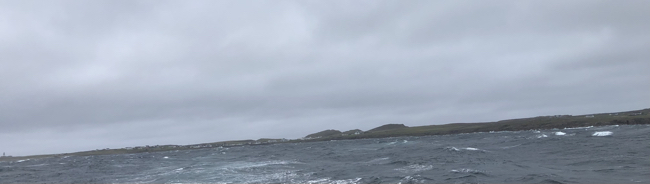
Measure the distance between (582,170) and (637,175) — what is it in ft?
9.08

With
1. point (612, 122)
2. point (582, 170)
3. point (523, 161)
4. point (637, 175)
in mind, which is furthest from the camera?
point (612, 122)

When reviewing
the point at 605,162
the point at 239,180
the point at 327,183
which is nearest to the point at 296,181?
the point at 327,183

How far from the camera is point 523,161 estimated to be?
80.3 ft

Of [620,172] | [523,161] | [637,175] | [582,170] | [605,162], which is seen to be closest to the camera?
[637,175]

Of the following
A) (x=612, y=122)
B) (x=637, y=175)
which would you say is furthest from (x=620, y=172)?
(x=612, y=122)

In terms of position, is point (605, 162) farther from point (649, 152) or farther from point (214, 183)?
point (214, 183)

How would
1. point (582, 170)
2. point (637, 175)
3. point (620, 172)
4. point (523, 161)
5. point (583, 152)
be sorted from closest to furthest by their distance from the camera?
point (637, 175)
point (620, 172)
point (582, 170)
point (523, 161)
point (583, 152)

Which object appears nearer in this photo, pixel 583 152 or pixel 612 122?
pixel 583 152

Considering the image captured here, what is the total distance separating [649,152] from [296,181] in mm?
17375

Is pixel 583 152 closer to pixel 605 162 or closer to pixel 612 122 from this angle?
pixel 605 162

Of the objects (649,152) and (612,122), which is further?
(612,122)

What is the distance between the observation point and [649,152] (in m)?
23.0

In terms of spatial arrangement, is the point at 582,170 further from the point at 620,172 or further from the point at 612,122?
the point at 612,122

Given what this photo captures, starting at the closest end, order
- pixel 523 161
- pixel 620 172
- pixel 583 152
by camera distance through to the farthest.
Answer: pixel 620 172 < pixel 523 161 < pixel 583 152
